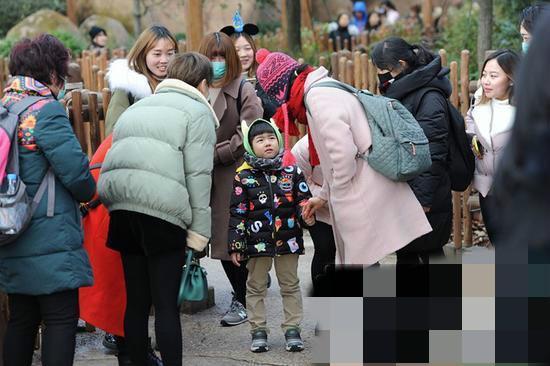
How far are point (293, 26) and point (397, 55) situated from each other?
39.8 ft

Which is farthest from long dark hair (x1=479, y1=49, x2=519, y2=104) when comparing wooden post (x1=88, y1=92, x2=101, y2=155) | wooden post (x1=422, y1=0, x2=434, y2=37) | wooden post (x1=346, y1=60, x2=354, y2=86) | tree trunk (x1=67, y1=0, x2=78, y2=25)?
tree trunk (x1=67, y1=0, x2=78, y2=25)

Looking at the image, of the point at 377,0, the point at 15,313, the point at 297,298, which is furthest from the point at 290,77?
the point at 377,0

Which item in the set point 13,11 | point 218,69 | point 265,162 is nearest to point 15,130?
point 265,162

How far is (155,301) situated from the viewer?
4988 mm

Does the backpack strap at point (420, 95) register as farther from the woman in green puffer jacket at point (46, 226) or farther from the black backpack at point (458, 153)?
the woman in green puffer jacket at point (46, 226)

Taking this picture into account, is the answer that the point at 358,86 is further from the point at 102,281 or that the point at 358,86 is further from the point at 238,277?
the point at 102,281

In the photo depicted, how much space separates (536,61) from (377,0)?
32325mm

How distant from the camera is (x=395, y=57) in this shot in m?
5.52

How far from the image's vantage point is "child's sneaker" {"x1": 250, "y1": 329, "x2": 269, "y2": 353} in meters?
5.79

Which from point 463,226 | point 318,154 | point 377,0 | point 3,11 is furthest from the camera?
point 377,0

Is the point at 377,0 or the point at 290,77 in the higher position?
the point at 377,0

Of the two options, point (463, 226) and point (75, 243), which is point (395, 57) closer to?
point (75, 243)

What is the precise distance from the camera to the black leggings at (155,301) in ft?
16.1

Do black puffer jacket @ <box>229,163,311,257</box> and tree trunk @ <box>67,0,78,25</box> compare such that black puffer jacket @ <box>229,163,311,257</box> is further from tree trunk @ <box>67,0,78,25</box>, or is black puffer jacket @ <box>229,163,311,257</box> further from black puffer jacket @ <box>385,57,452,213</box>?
tree trunk @ <box>67,0,78,25</box>
